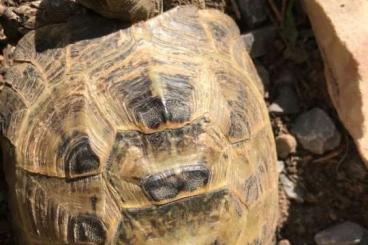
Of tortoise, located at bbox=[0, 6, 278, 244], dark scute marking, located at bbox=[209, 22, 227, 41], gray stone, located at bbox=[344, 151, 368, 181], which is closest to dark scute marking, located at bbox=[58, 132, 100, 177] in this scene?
tortoise, located at bbox=[0, 6, 278, 244]

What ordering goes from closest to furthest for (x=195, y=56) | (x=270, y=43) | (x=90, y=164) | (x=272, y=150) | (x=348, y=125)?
(x=90, y=164), (x=195, y=56), (x=272, y=150), (x=348, y=125), (x=270, y=43)

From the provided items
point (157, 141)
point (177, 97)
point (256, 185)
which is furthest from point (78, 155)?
point (256, 185)

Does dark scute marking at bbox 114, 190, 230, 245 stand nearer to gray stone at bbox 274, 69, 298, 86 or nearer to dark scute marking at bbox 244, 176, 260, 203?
dark scute marking at bbox 244, 176, 260, 203

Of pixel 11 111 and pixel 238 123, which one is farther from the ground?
pixel 11 111

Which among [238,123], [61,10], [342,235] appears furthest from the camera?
[342,235]

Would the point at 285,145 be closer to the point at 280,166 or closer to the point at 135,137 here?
the point at 280,166

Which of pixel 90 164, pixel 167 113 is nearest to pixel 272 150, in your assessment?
pixel 167 113

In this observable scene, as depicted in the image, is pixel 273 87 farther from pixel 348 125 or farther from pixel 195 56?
pixel 195 56

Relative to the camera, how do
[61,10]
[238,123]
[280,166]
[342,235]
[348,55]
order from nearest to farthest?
[238,123] → [61,10] → [348,55] → [342,235] → [280,166]
